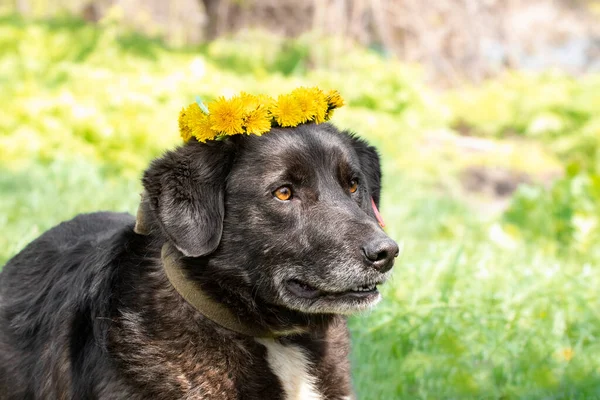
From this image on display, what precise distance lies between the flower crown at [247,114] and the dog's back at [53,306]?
A: 1.96 feet

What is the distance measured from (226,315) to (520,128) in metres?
10.9

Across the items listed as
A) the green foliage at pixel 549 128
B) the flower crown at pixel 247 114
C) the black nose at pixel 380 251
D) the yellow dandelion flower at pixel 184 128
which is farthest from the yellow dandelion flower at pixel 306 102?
the green foliage at pixel 549 128

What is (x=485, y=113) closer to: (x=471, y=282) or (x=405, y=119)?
(x=405, y=119)

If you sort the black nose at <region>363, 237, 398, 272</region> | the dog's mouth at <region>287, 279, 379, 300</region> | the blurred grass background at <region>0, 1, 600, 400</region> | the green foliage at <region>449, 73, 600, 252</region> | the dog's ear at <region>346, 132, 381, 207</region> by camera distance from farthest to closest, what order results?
1. the green foliage at <region>449, 73, 600, 252</region>
2. the blurred grass background at <region>0, 1, 600, 400</region>
3. the dog's ear at <region>346, 132, 381, 207</region>
4. the dog's mouth at <region>287, 279, 379, 300</region>
5. the black nose at <region>363, 237, 398, 272</region>

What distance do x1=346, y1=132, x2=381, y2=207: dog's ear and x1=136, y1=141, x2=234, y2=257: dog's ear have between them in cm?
74

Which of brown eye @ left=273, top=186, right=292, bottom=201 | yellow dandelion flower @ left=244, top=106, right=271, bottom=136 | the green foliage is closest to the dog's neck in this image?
brown eye @ left=273, top=186, right=292, bottom=201

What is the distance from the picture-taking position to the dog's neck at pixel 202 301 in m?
3.25

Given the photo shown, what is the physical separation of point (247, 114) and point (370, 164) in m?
0.81

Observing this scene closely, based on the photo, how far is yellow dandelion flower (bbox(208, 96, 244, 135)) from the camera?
3.23 metres

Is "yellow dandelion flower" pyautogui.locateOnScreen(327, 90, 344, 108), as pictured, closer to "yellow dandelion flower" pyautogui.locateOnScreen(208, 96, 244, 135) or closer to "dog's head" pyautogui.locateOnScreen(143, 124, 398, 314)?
"dog's head" pyautogui.locateOnScreen(143, 124, 398, 314)

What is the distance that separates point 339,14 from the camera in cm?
1386

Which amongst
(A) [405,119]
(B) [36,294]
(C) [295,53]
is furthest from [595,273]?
(C) [295,53]

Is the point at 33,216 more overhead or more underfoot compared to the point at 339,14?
more underfoot

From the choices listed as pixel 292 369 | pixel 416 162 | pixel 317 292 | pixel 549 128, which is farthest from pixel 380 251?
pixel 549 128
